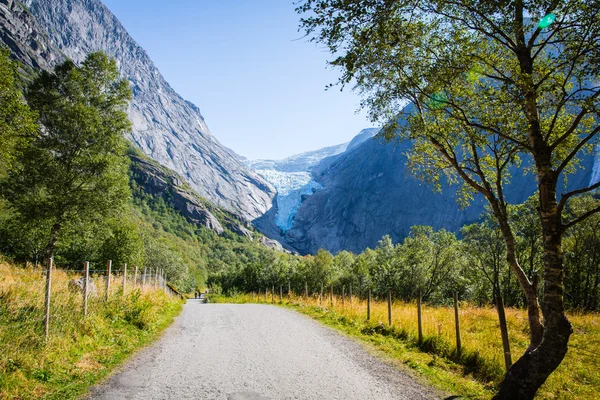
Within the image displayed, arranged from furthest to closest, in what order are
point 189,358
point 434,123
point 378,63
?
point 434,123
point 378,63
point 189,358

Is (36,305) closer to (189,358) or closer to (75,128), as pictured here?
(189,358)

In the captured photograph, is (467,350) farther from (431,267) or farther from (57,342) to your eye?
(431,267)

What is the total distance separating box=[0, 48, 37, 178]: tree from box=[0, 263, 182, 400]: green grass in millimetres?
11094

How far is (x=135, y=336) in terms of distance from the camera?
12289 mm

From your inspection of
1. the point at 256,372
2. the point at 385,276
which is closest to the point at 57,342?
the point at 256,372

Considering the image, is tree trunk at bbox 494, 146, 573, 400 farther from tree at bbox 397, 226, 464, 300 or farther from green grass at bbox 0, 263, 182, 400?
tree at bbox 397, 226, 464, 300

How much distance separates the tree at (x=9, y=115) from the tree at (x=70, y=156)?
284 cm

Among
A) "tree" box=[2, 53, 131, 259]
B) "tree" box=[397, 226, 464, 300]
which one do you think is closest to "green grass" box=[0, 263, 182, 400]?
"tree" box=[2, 53, 131, 259]

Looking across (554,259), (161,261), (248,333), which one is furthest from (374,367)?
(161,261)

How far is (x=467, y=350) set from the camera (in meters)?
10.1

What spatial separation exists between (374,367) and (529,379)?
3.80 meters

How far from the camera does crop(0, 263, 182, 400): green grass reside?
6.74m

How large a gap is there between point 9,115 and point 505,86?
2434 cm

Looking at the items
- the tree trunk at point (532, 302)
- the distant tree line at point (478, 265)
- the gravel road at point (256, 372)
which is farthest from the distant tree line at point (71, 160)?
the tree trunk at point (532, 302)
